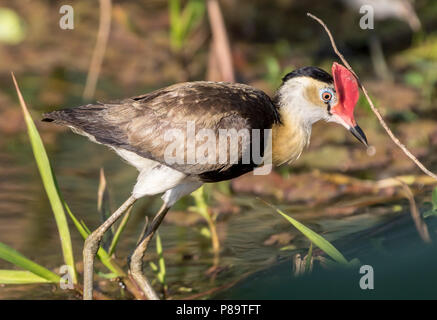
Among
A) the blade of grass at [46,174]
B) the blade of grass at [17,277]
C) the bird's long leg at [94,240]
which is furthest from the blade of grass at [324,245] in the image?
the blade of grass at [17,277]

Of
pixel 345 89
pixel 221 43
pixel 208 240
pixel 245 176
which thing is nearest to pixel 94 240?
pixel 208 240

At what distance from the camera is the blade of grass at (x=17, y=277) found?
338cm

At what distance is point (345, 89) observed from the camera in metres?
3.61

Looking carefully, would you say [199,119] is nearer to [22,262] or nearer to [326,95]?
[326,95]

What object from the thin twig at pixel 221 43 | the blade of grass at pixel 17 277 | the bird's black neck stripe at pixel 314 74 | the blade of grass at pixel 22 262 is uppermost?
the thin twig at pixel 221 43

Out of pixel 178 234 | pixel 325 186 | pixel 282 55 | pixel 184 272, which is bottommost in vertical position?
pixel 184 272

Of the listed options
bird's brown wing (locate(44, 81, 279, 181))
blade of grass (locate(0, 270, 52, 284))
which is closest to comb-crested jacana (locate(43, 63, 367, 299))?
bird's brown wing (locate(44, 81, 279, 181))

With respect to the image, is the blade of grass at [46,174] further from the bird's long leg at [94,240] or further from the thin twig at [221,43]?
the thin twig at [221,43]

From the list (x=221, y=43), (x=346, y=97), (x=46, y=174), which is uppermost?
(x=221, y=43)

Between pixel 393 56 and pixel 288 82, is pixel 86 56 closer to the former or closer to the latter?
pixel 393 56

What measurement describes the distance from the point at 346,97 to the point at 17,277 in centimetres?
167
